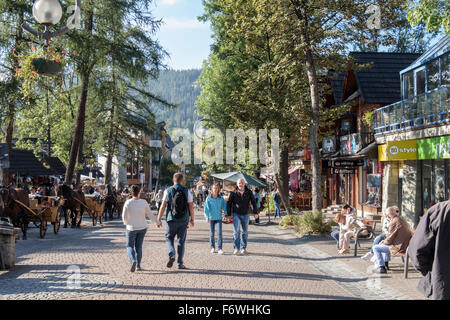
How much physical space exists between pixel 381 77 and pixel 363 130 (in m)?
3.39

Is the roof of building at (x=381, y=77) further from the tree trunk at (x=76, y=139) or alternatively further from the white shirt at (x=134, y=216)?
the white shirt at (x=134, y=216)

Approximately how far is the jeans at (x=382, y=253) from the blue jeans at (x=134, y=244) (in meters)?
4.70

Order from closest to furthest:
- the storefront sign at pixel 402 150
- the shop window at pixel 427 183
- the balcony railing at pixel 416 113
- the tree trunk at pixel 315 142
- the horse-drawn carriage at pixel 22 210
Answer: the horse-drawn carriage at pixel 22 210 < the balcony railing at pixel 416 113 < the storefront sign at pixel 402 150 < the tree trunk at pixel 315 142 < the shop window at pixel 427 183

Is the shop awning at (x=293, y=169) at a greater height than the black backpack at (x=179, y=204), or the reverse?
the shop awning at (x=293, y=169)

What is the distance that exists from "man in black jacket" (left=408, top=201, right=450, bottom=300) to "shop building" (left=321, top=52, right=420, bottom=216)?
59.4ft

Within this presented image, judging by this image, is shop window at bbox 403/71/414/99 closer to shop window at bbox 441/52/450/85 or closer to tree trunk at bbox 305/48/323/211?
shop window at bbox 441/52/450/85

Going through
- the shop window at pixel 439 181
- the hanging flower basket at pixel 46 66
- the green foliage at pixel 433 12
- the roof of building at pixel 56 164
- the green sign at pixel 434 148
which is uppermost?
the green foliage at pixel 433 12

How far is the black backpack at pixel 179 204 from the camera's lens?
9.79 metres

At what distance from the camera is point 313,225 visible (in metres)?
17.0

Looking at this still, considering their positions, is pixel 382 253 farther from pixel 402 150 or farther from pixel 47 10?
pixel 402 150

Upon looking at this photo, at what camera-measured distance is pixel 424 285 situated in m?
4.93

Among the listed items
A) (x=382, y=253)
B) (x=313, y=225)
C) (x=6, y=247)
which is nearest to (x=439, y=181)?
(x=313, y=225)

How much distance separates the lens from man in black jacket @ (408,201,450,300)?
462 centimetres

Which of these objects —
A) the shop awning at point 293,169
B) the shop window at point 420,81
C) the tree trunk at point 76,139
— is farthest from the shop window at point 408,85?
the shop awning at point 293,169
